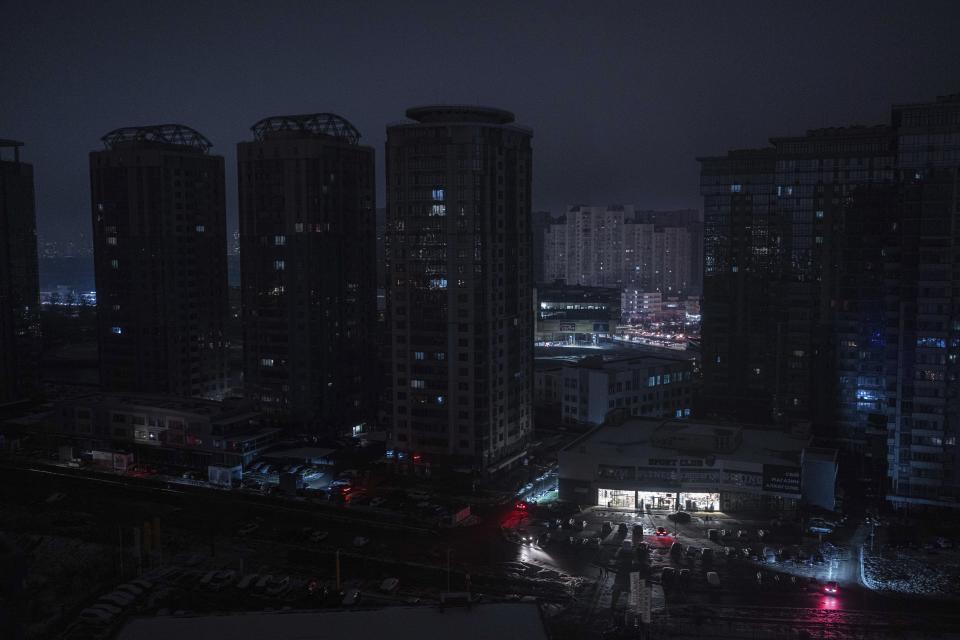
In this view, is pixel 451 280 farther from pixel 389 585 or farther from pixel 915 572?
pixel 915 572

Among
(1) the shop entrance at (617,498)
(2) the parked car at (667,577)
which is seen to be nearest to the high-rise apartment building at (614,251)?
(1) the shop entrance at (617,498)

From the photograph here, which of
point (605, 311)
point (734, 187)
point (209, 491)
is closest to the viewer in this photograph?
point (209, 491)

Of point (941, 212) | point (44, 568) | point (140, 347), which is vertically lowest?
point (44, 568)

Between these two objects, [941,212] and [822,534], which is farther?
[941,212]

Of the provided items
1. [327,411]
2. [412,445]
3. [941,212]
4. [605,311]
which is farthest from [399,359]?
[605,311]

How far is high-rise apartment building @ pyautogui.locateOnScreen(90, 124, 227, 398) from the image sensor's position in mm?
51531

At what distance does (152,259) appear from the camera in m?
51.7

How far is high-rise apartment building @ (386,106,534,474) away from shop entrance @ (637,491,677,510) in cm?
738

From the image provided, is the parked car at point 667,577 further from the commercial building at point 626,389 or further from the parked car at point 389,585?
the commercial building at point 626,389

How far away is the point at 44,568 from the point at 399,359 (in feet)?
55.4

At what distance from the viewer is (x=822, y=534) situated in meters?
31.5

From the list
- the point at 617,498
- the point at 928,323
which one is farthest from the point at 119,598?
the point at 928,323

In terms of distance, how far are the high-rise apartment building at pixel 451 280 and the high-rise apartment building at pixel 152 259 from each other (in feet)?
61.8

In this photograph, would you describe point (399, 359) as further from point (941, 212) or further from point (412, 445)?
point (941, 212)
